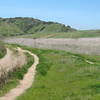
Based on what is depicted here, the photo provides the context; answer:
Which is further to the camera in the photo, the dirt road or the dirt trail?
the dirt road

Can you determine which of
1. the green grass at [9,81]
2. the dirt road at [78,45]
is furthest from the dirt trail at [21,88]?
the dirt road at [78,45]

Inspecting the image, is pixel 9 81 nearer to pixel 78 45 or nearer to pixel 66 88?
pixel 66 88

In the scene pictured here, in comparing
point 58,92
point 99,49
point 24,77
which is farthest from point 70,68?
point 99,49

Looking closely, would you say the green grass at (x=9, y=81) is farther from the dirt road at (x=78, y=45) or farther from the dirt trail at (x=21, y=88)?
the dirt road at (x=78, y=45)

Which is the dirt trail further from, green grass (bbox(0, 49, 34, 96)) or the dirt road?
the dirt road

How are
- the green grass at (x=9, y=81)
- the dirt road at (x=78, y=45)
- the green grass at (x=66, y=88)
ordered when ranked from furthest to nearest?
1. the dirt road at (x=78, y=45)
2. the green grass at (x=9, y=81)
3. the green grass at (x=66, y=88)

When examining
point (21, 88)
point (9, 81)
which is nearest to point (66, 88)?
point (21, 88)

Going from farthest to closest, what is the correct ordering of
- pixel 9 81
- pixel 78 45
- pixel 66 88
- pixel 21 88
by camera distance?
pixel 78 45
pixel 9 81
pixel 66 88
pixel 21 88

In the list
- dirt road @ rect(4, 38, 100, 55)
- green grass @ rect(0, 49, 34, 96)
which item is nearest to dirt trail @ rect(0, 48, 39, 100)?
green grass @ rect(0, 49, 34, 96)

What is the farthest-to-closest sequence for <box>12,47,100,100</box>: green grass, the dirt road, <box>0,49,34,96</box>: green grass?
the dirt road
<box>0,49,34,96</box>: green grass
<box>12,47,100,100</box>: green grass

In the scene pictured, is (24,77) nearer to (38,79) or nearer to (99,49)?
(38,79)

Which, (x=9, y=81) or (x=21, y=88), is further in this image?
(x=9, y=81)

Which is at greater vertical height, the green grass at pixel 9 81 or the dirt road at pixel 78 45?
the green grass at pixel 9 81

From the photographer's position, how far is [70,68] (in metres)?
49.8
